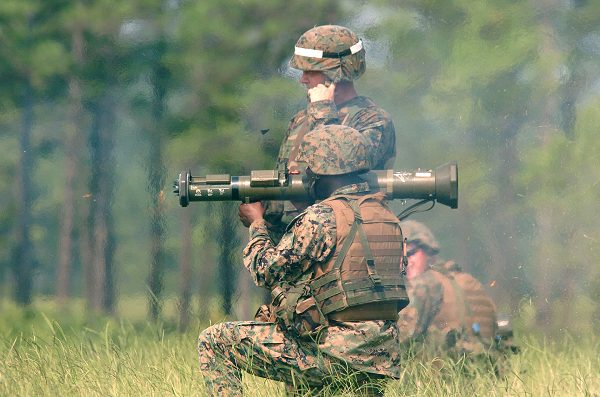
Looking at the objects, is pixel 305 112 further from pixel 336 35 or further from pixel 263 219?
pixel 263 219

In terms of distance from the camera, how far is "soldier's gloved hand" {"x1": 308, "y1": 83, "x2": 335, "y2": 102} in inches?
259

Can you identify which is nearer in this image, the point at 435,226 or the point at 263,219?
the point at 263,219

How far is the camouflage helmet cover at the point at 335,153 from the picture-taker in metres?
5.45

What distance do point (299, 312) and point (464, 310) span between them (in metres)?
1.44

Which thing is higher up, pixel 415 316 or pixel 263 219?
pixel 263 219

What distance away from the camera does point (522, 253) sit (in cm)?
983

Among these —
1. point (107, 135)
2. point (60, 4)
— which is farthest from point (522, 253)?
point (60, 4)

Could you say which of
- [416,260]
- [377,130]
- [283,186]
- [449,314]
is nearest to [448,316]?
[449,314]

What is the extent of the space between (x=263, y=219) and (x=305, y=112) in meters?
1.05

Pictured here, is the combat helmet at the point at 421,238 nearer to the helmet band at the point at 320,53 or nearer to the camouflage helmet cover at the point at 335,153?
the helmet band at the point at 320,53

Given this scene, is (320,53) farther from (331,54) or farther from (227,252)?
(227,252)

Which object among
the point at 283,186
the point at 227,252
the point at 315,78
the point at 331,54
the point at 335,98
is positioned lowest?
the point at 227,252

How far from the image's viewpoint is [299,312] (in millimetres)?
5383

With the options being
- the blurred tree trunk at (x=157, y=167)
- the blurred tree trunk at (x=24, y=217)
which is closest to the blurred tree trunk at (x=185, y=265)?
the blurred tree trunk at (x=157, y=167)
